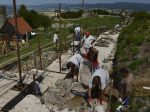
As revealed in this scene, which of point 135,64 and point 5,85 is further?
point 135,64

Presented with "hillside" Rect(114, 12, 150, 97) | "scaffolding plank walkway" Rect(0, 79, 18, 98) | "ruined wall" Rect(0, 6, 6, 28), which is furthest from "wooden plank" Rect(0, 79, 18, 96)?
"ruined wall" Rect(0, 6, 6, 28)

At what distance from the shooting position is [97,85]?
9.33m

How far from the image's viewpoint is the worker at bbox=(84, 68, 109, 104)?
9078 mm

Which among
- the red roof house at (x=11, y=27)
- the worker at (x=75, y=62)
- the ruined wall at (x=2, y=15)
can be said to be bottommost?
the red roof house at (x=11, y=27)

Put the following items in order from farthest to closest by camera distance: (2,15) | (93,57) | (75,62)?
(2,15)
(75,62)
(93,57)

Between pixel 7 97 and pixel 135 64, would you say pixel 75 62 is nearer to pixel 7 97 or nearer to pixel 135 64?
pixel 7 97

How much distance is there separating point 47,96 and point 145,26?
47.2 feet

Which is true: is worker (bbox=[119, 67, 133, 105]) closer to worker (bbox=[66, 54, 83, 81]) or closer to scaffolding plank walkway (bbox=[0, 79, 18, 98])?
worker (bbox=[66, 54, 83, 81])

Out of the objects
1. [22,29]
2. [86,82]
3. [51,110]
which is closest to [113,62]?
[86,82]

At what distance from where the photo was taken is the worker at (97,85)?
908 cm

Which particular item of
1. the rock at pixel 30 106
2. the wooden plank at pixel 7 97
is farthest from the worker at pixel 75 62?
the rock at pixel 30 106

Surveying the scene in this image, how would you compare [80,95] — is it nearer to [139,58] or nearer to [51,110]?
[51,110]

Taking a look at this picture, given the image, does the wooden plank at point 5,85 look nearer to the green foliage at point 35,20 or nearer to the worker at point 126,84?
the worker at point 126,84

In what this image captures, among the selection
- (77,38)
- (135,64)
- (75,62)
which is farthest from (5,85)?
(77,38)
